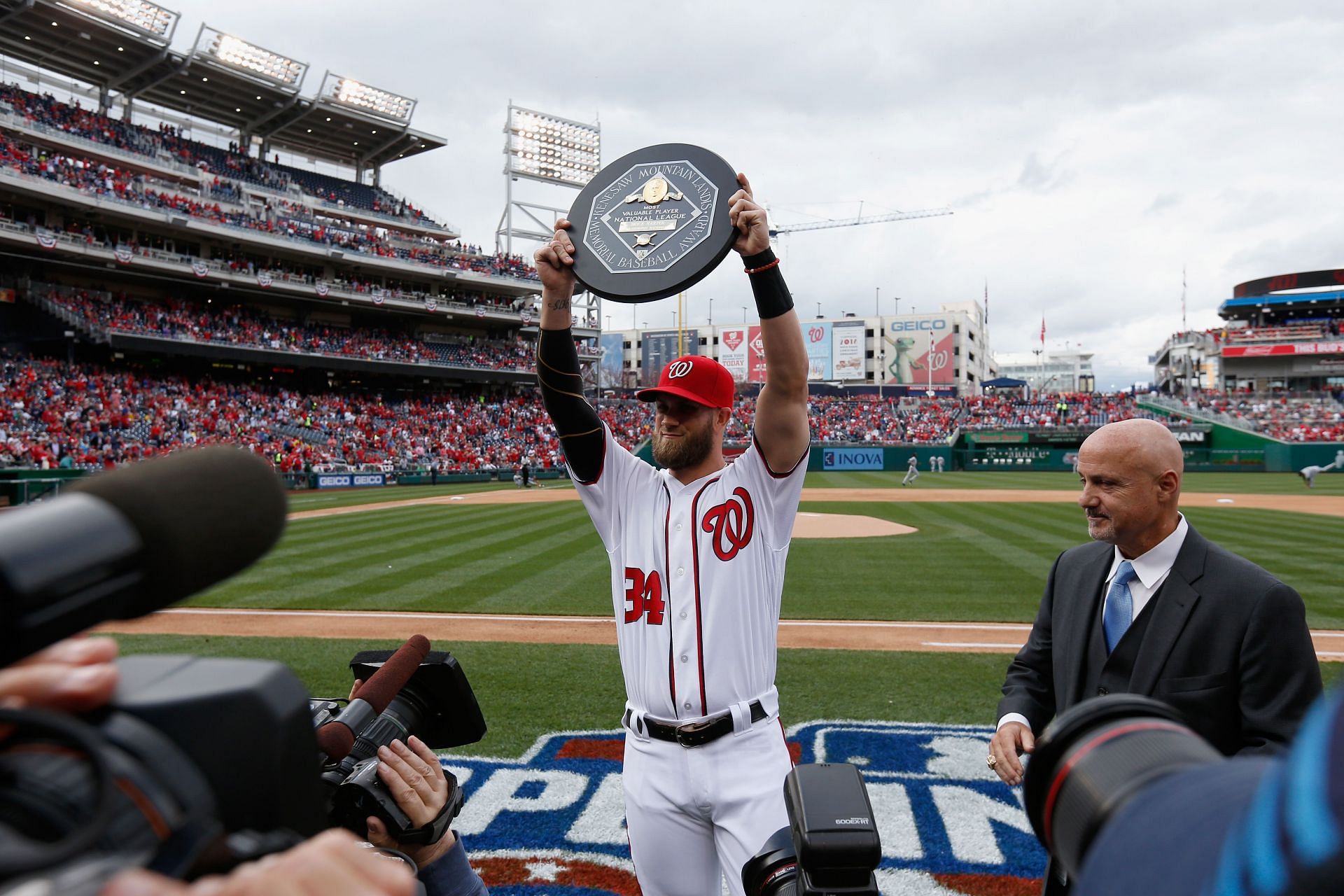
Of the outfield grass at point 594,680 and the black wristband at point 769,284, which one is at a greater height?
the black wristband at point 769,284

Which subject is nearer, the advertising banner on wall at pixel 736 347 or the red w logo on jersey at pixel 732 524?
the red w logo on jersey at pixel 732 524

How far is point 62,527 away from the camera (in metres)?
0.64

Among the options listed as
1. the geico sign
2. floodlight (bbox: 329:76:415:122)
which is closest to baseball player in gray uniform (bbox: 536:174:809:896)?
floodlight (bbox: 329:76:415:122)

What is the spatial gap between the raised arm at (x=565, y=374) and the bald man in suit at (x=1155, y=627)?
1.89 m

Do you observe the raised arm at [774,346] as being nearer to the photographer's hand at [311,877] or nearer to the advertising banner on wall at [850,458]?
the photographer's hand at [311,877]

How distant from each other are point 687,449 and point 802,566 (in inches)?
403

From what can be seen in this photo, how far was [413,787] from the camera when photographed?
1.82m

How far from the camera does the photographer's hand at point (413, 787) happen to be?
1.79m

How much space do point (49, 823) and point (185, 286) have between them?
45065 mm

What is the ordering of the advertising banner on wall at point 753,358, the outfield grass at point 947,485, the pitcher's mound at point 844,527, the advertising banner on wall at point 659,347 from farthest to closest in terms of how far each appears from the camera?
the advertising banner on wall at point 659,347 → the advertising banner on wall at point 753,358 → the outfield grass at point 947,485 → the pitcher's mound at point 844,527

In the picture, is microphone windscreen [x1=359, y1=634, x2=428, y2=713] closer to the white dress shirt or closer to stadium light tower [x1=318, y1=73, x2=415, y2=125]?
the white dress shirt

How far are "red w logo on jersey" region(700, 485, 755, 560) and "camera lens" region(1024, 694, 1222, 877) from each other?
2010 millimetres

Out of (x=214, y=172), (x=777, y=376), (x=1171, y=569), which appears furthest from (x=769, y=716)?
(x=214, y=172)

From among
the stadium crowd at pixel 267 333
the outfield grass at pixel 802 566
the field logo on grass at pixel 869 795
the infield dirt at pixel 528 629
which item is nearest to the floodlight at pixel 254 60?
the stadium crowd at pixel 267 333
